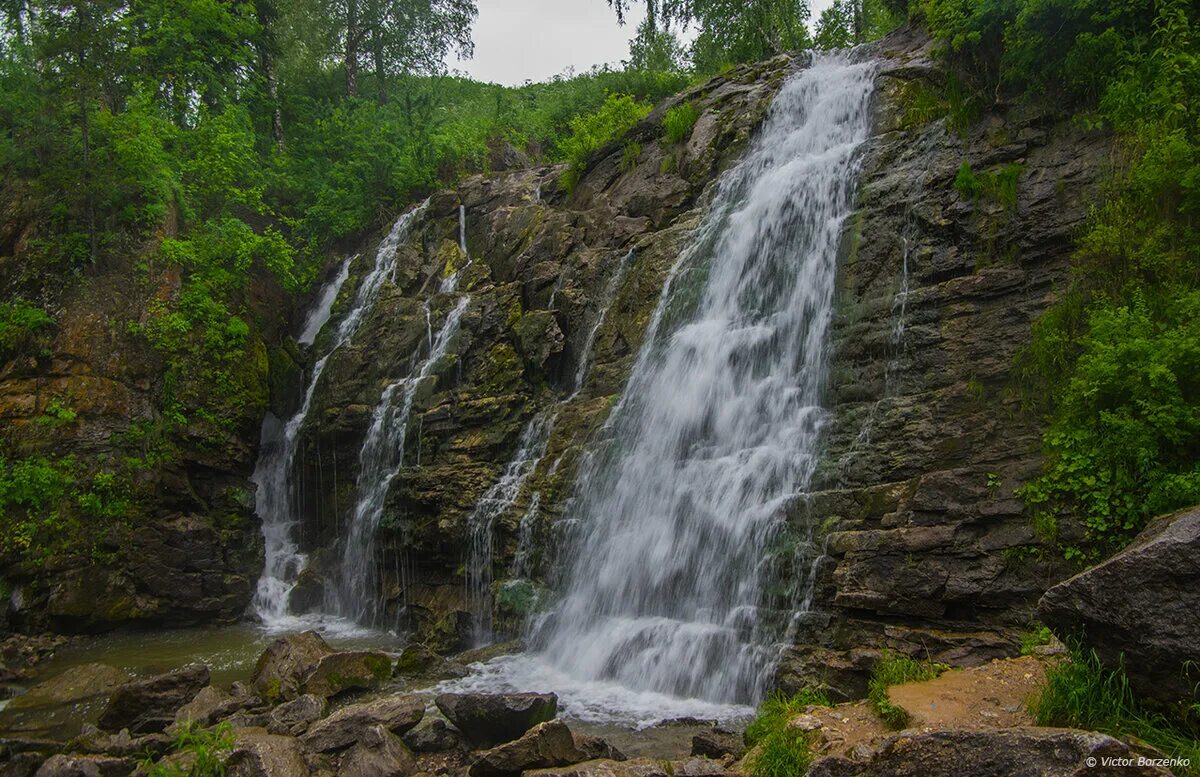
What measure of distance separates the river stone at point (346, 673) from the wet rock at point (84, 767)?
2.70 m

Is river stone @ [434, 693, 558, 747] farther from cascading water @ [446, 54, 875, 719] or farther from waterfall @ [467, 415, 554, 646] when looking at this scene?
waterfall @ [467, 415, 554, 646]

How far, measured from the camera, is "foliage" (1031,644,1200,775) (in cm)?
456

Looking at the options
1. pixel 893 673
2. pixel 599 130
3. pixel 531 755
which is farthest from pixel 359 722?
pixel 599 130

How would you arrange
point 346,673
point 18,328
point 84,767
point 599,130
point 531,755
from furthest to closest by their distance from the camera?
point 599,130, point 18,328, point 346,673, point 84,767, point 531,755

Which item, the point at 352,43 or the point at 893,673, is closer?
the point at 893,673

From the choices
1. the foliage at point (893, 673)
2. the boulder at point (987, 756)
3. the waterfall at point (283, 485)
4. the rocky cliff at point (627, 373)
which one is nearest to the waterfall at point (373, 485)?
the rocky cliff at point (627, 373)

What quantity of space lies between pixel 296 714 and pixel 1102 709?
814cm

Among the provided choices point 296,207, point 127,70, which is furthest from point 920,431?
point 127,70

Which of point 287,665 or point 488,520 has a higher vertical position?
point 488,520

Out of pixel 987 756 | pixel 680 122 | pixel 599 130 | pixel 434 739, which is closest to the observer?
pixel 987 756

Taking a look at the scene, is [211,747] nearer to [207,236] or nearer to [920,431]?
[920,431]

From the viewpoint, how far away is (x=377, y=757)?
7.21 meters

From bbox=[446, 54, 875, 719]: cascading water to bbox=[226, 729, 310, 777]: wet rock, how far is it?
3.35m

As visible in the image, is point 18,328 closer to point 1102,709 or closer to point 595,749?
point 595,749
